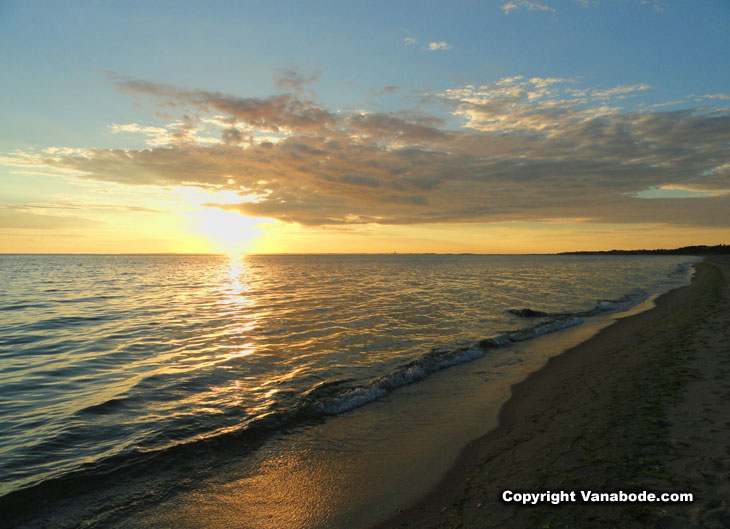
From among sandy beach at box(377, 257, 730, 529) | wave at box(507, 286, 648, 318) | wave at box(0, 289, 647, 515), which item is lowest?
wave at box(0, 289, 647, 515)

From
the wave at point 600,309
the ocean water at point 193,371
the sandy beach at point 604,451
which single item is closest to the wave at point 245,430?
the ocean water at point 193,371

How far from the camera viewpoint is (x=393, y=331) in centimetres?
1948

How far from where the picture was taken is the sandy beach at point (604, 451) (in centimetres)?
496

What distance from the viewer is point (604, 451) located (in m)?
6.57

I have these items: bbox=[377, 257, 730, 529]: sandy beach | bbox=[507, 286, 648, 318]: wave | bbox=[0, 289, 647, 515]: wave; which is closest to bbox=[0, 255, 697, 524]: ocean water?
bbox=[0, 289, 647, 515]: wave

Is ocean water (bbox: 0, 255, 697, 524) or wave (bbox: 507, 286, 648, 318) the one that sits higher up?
wave (bbox: 507, 286, 648, 318)

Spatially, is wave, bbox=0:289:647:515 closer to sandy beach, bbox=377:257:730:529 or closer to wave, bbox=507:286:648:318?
sandy beach, bbox=377:257:730:529

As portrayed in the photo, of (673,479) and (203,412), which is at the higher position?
(673,479)

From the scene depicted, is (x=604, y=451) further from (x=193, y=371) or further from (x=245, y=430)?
(x=193, y=371)

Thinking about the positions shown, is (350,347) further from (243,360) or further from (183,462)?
(183,462)

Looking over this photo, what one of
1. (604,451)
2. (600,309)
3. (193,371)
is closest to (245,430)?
(193,371)

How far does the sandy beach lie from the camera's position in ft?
16.3

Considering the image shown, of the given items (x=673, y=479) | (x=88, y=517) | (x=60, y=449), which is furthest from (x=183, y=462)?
(x=673, y=479)

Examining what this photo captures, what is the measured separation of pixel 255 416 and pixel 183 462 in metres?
2.17
